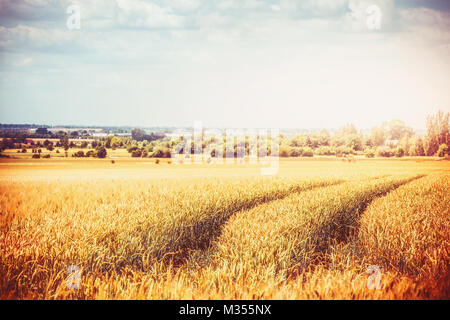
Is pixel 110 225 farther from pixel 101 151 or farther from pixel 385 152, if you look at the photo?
pixel 385 152

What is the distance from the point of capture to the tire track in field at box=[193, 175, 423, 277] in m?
3.09

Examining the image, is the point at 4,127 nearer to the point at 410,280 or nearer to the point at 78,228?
the point at 78,228

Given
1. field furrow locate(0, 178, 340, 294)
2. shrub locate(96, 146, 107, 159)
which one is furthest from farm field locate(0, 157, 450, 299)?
shrub locate(96, 146, 107, 159)

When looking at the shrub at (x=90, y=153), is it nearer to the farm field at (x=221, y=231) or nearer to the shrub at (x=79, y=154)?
the shrub at (x=79, y=154)

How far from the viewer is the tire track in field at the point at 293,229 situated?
3.09 m

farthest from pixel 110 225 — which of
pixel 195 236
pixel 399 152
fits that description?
pixel 399 152

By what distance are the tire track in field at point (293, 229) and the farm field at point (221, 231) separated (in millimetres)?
19

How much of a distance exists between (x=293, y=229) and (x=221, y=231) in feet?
2.91

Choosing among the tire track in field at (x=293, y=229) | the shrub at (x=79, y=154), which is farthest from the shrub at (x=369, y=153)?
the shrub at (x=79, y=154)

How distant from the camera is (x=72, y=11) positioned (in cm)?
381

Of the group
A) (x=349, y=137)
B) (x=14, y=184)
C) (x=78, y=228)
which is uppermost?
(x=349, y=137)

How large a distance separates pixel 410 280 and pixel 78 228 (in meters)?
3.14
